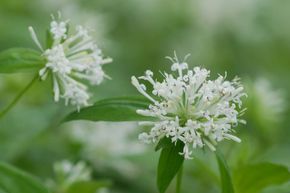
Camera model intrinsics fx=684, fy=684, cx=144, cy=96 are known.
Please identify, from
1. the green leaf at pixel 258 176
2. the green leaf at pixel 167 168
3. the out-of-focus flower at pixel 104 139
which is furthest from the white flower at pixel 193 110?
the out-of-focus flower at pixel 104 139

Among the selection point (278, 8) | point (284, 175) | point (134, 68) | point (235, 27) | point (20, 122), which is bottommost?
point (284, 175)

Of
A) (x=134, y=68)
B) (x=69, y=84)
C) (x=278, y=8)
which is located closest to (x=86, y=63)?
(x=69, y=84)

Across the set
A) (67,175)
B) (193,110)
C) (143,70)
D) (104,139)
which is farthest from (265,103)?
(143,70)

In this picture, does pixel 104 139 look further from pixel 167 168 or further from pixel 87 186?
pixel 167 168

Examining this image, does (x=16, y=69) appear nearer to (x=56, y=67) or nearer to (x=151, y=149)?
(x=56, y=67)

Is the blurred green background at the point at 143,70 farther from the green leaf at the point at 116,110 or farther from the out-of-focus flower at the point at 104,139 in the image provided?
the green leaf at the point at 116,110

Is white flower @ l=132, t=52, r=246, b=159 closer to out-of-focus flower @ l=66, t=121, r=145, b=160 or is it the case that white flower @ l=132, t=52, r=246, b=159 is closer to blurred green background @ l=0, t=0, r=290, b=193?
blurred green background @ l=0, t=0, r=290, b=193
